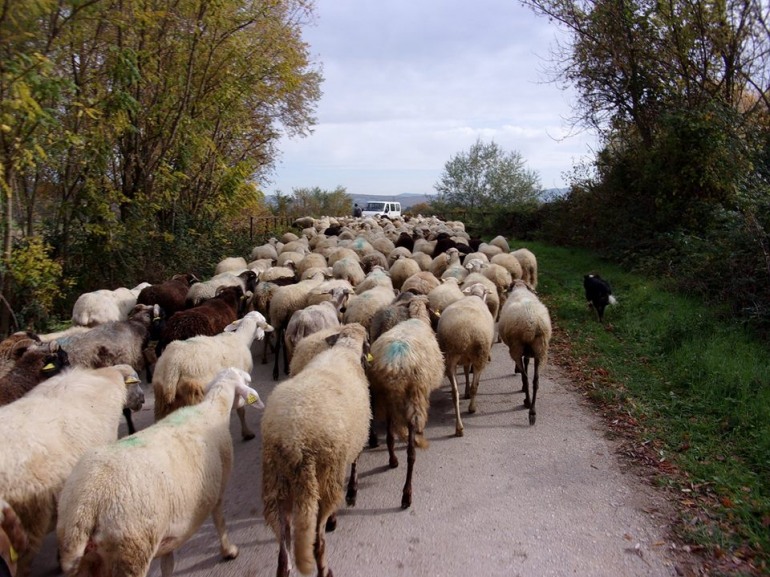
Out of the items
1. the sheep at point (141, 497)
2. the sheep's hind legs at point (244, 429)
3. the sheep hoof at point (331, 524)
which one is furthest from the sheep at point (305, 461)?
the sheep's hind legs at point (244, 429)

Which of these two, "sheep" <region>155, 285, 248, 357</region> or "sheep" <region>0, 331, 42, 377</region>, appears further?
"sheep" <region>155, 285, 248, 357</region>

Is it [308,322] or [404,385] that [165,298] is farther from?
[404,385]

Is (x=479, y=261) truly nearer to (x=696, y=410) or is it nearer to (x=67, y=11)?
(x=696, y=410)

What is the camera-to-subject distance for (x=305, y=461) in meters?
3.15

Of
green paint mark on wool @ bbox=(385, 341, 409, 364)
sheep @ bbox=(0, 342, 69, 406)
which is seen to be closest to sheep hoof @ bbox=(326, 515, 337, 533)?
green paint mark on wool @ bbox=(385, 341, 409, 364)

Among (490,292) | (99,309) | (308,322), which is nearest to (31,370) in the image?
(99,309)

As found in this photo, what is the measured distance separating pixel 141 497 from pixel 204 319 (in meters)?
3.98

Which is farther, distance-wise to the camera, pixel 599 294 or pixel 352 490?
pixel 599 294

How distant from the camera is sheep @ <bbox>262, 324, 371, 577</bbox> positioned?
3117mm

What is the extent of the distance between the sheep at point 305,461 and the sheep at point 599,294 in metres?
7.50

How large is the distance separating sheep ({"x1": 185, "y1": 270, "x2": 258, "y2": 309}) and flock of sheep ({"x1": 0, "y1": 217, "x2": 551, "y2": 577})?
0.33 metres

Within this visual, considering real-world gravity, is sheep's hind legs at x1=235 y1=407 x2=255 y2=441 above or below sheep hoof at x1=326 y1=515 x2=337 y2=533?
above

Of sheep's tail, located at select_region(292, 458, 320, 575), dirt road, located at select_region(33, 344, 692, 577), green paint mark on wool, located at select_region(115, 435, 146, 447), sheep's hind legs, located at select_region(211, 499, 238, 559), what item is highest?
green paint mark on wool, located at select_region(115, 435, 146, 447)

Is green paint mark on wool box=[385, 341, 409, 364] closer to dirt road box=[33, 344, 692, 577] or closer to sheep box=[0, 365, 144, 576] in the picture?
dirt road box=[33, 344, 692, 577]
